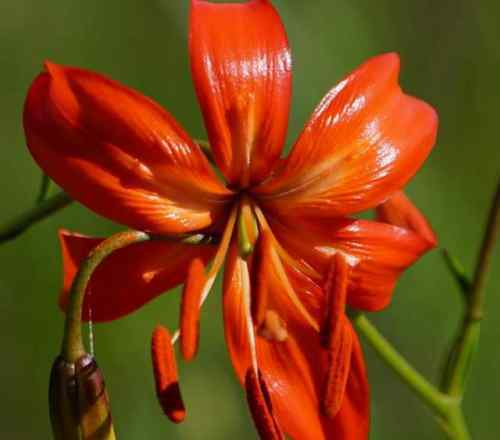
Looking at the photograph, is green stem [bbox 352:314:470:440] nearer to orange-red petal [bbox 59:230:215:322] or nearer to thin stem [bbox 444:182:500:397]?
thin stem [bbox 444:182:500:397]

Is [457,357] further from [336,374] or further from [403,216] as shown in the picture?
[336,374]

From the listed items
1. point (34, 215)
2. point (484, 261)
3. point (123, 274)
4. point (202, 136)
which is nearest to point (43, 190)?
point (34, 215)

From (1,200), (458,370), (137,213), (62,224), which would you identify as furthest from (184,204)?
(1,200)

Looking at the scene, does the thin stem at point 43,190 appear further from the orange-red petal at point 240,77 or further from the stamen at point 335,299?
the stamen at point 335,299

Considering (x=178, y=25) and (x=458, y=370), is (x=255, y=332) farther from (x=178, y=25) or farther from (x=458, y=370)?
(x=178, y=25)

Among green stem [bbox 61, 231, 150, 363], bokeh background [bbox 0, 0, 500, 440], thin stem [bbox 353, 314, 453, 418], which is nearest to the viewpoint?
green stem [bbox 61, 231, 150, 363]

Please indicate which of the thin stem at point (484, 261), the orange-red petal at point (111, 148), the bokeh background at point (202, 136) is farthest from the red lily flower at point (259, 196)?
the bokeh background at point (202, 136)

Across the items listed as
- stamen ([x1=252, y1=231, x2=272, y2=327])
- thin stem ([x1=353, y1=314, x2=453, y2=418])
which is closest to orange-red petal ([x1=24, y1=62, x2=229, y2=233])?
stamen ([x1=252, y1=231, x2=272, y2=327])
